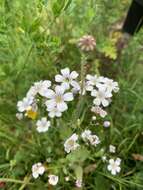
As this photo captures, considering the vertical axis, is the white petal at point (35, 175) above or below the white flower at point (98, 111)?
below

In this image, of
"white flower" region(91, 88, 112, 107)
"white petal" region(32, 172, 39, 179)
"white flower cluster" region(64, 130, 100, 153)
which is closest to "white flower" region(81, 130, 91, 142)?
"white flower cluster" region(64, 130, 100, 153)

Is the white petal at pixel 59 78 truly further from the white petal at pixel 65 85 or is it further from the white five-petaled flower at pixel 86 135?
the white five-petaled flower at pixel 86 135

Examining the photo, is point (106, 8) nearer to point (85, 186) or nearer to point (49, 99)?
point (49, 99)

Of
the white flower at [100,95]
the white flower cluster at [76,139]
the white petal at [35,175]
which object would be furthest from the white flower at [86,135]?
the white petal at [35,175]

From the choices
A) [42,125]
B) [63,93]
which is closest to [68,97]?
[63,93]

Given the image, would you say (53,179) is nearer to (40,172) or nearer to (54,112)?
(40,172)

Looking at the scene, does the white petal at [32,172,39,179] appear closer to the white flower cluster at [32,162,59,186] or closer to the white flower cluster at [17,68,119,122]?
the white flower cluster at [32,162,59,186]
